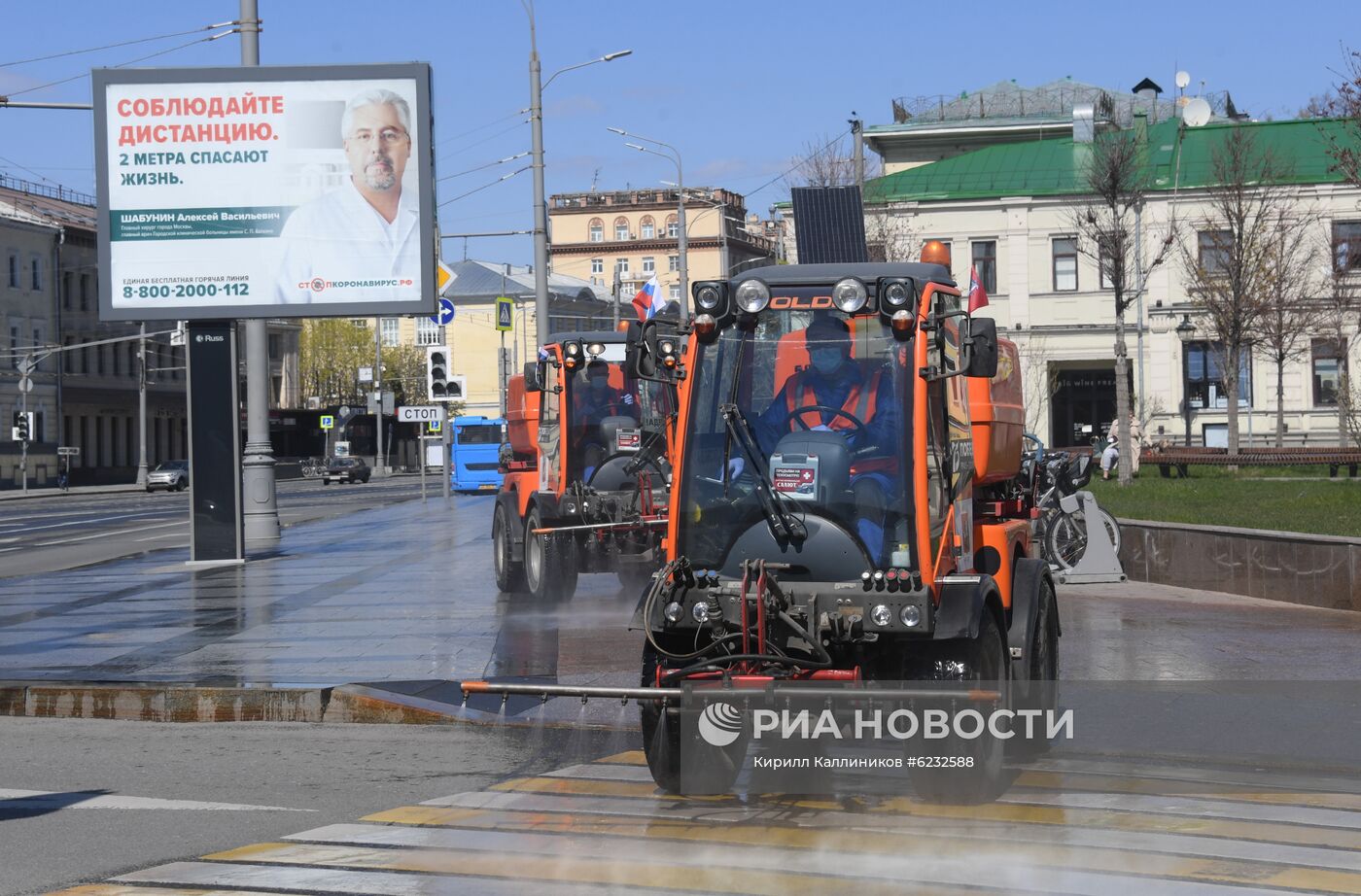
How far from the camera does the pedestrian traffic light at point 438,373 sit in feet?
111

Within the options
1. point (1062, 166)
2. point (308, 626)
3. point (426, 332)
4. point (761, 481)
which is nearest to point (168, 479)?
point (1062, 166)

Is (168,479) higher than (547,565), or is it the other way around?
(547,565)

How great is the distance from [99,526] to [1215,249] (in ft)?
93.3

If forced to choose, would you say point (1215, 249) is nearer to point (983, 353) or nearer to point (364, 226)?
point (364, 226)

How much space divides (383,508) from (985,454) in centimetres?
3055

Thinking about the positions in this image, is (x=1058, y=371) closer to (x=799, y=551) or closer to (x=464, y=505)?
(x=464, y=505)

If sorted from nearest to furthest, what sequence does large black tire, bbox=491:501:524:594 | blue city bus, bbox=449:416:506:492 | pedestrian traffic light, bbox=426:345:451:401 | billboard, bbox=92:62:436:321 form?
large black tire, bbox=491:501:524:594
billboard, bbox=92:62:436:321
pedestrian traffic light, bbox=426:345:451:401
blue city bus, bbox=449:416:506:492

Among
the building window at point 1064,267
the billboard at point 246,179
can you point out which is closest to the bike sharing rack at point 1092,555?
the billboard at point 246,179

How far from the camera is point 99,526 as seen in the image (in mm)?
36750

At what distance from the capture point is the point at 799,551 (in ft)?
23.6

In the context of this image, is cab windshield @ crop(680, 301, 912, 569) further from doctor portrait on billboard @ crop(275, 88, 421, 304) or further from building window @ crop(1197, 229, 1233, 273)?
building window @ crop(1197, 229, 1233, 273)

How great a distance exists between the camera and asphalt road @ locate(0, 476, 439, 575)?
1032 inches

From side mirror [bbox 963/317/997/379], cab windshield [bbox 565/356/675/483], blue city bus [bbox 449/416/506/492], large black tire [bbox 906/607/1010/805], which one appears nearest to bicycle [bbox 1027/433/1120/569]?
cab windshield [bbox 565/356/675/483]

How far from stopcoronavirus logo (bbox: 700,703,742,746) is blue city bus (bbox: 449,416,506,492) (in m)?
42.9
